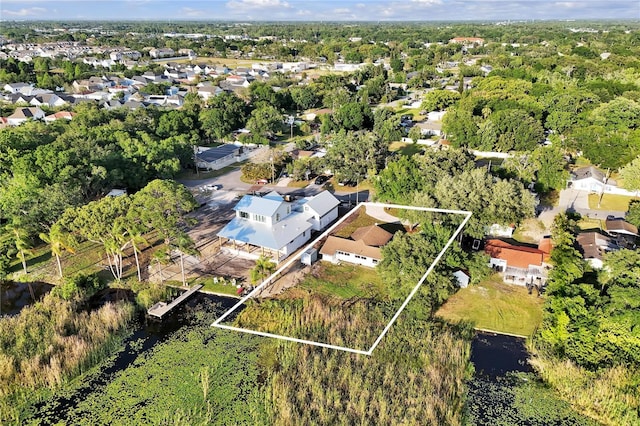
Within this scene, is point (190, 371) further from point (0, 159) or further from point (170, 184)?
point (0, 159)

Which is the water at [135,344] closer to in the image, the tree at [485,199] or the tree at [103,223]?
the tree at [103,223]

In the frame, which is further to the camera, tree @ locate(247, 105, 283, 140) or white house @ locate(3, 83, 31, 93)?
white house @ locate(3, 83, 31, 93)

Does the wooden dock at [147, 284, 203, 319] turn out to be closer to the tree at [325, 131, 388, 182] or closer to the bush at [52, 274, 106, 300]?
the bush at [52, 274, 106, 300]

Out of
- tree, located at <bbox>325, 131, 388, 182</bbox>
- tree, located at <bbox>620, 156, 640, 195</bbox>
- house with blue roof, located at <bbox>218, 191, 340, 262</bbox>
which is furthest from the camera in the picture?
tree, located at <bbox>325, 131, 388, 182</bbox>

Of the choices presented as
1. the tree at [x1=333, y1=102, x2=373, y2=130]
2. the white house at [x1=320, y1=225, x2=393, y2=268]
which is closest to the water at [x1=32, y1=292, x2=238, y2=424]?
the white house at [x1=320, y1=225, x2=393, y2=268]

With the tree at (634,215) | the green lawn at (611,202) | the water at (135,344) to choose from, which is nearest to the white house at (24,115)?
the water at (135,344)

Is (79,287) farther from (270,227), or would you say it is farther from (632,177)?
(632,177)
